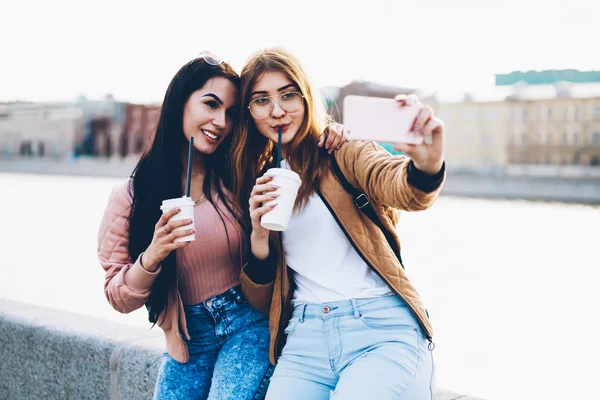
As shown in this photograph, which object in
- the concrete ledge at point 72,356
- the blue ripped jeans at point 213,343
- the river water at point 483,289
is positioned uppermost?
the blue ripped jeans at point 213,343

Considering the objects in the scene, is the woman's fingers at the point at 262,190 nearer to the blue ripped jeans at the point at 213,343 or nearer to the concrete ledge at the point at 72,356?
the blue ripped jeans at the point at 213,343

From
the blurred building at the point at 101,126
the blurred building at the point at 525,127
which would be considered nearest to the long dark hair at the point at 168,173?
the blurred building at the point at 525,127

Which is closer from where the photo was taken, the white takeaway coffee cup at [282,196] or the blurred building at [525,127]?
the white takeaway coffee cup at [282,196]

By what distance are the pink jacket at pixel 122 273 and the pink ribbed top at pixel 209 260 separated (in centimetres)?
8

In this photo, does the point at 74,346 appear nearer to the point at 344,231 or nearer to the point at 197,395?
the point at 197,395

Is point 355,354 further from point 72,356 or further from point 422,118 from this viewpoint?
point 72,356

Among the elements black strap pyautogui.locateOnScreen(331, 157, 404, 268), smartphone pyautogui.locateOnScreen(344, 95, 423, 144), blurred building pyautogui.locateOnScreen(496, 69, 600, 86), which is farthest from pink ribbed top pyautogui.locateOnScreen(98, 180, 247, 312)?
Answer: blurred building pyautogui.locateOnScreen(496, 69, 600, 86)

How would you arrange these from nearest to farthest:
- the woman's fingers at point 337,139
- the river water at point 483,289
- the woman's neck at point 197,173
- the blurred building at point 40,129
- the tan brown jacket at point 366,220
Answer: the tan brown jacket at point 366,220 < the woman's fingers at point 337,139 < the woman's neck at point 197,173 < the river water at point 483,289 < the blurred building at point 40,129

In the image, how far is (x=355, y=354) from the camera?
1.97 m

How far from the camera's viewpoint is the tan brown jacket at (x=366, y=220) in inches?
72.2

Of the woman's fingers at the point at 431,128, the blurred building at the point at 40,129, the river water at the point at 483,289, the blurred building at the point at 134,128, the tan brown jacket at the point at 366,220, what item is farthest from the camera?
the blurred building at the point at 40,129

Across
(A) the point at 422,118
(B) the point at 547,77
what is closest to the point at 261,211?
(A) the point at 422,118

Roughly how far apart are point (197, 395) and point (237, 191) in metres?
0.73

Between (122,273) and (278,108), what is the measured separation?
0.75 meters
